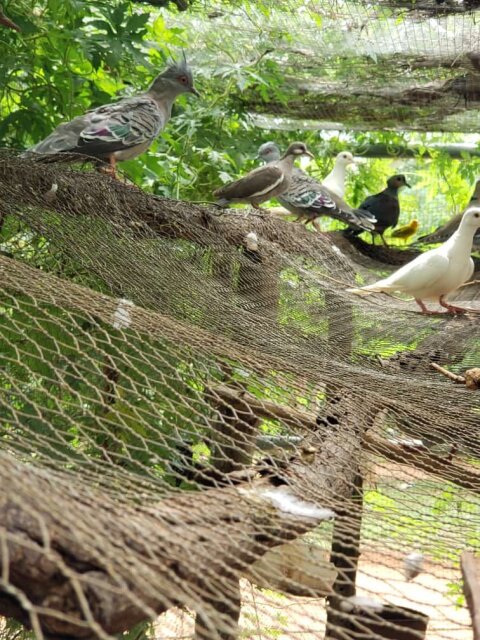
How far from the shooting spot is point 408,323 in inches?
104

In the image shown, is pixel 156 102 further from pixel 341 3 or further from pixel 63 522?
pixel 63 522

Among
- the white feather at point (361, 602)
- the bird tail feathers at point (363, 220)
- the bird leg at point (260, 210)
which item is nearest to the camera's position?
the white feather at point (361, 602)

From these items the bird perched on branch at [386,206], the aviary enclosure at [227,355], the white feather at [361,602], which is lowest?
the white feather at [361,602]

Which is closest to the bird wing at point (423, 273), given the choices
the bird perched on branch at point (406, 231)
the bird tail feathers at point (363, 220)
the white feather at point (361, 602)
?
the bird tail feathers at point (363, 220)

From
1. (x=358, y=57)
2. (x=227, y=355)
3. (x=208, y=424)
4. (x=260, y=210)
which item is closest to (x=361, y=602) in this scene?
(x=208, y=424)

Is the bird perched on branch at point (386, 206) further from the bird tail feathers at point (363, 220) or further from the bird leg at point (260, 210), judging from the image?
the bird leg at point (260, 210)

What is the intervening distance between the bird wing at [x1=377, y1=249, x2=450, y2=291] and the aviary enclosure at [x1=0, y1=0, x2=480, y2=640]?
0.34ft

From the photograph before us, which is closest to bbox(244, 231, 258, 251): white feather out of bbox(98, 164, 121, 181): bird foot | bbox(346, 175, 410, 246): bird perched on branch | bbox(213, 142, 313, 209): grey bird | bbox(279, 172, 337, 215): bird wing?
bbox(98, 164, 121, 181): bird foot

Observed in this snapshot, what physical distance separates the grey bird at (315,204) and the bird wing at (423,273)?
1214 millimetres

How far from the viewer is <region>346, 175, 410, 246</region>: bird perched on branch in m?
4.75

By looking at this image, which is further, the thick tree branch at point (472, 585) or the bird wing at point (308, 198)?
the bird wing at point (308, 198)

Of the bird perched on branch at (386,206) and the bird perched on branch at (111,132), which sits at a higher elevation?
the bird perched on branch at (386,206)

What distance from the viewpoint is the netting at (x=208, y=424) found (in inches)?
29.2

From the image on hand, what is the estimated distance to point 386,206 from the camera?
4809 millimetres
